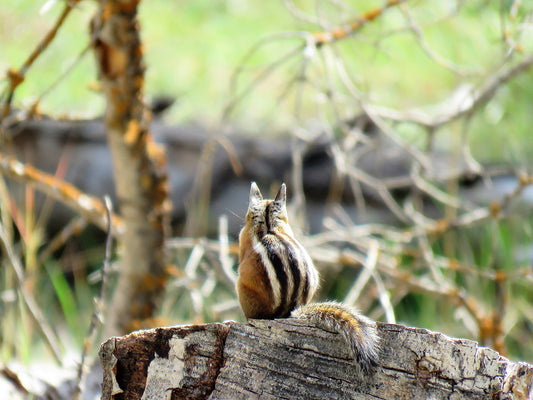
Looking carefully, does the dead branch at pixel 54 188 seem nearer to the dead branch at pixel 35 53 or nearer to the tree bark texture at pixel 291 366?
the dead branch at pixel 35 53

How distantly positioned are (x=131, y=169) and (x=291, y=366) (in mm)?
1872

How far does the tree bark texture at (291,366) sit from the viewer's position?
155cm

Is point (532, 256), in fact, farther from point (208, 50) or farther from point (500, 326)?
point (208, 50)

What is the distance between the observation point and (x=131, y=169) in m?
3.25

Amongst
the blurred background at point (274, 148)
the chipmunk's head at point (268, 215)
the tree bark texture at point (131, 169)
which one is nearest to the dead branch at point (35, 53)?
the tree bark texture at point (131, 169)

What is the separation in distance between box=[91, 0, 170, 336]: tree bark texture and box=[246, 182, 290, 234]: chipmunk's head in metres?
1.13

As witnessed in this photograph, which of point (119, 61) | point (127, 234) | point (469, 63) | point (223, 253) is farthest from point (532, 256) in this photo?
point (119, 61)

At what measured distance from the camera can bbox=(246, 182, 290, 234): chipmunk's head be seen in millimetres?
2127

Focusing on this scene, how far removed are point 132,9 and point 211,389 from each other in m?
1.93

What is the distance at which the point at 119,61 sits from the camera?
2.99 m

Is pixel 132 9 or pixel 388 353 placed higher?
pixel 132 9

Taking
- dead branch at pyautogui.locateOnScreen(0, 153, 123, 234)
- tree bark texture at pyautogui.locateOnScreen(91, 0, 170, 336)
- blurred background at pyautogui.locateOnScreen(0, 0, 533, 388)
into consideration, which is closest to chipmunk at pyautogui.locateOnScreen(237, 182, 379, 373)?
tree bark texture at pyautogui.locateOnScreen(91, 0, 170, 336)

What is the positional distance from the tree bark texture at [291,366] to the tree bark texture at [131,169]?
1556 mm

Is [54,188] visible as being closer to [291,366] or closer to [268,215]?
[268,215]
